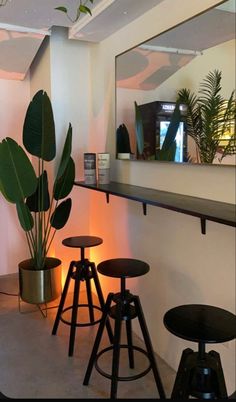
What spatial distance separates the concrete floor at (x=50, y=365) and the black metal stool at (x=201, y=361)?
67 centimetres

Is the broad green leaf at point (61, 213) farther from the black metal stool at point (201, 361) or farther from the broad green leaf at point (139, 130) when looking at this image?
the black metal stool at point (201, 361)

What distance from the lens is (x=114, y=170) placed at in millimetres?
2773

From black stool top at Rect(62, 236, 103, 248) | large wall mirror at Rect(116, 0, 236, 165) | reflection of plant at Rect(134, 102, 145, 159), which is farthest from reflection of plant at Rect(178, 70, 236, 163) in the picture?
black stool top at Rect(62, 236, 103, 248)

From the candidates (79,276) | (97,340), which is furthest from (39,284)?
(97,340)

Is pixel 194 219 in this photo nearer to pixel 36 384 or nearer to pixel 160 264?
pixel 160 264

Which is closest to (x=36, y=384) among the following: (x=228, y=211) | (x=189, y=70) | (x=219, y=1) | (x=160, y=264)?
(x=160, y=264)

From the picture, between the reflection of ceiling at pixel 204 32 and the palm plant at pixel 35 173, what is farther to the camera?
the palm plant at pixel 35 173

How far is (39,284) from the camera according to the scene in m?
2.74

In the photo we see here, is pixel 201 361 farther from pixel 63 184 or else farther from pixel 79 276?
pixel 63 184


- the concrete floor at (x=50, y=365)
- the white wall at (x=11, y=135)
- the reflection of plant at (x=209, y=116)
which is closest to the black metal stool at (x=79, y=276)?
the concrete floor at (x=50, y=365)

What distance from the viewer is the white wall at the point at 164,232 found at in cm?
178

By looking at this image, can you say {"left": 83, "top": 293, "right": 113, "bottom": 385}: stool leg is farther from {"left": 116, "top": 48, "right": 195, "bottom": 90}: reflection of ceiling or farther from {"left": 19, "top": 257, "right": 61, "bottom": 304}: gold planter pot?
{"left": 116, "top": 48, "right": 195, "bottom": 90}: reflection of ceiling

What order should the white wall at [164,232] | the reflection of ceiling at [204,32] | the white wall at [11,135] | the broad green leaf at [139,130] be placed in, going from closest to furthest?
the reflection of ceiling at [204,32] < the white wall at [164,232] < the broad green leaf at [139,130] < the white wall at [11,135]

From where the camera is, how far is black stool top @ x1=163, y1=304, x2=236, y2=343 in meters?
1.37
